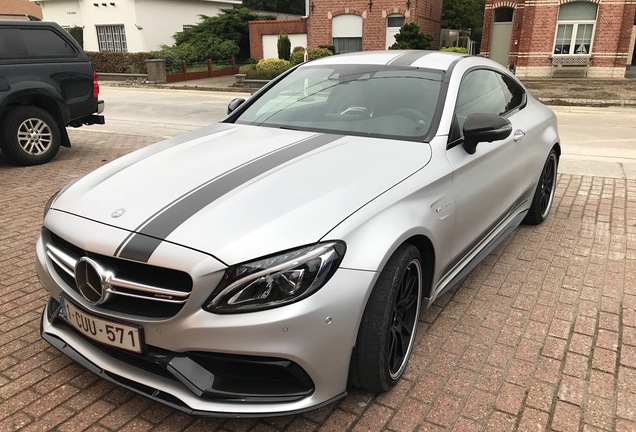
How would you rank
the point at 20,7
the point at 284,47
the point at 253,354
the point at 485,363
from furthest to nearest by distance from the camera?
the point at 20,7 → the point at 284,47 → the point at 485,363 → the point at 253,354

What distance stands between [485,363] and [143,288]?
6.07ft

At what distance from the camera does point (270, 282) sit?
2.04 metres

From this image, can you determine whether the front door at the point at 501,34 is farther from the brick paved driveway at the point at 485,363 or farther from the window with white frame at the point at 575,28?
the brick paved driveway at the point at 485,363

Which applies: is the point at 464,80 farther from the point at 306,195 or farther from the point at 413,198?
the point at 306,195

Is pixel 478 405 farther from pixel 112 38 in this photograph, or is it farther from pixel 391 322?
pixel 112 38

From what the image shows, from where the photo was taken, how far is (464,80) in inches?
140

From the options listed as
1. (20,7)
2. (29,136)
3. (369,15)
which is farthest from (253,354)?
(20,7)

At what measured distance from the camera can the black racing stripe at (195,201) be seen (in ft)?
6.94

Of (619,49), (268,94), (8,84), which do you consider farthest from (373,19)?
(268,94)

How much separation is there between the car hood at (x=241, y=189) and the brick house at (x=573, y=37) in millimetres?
23999

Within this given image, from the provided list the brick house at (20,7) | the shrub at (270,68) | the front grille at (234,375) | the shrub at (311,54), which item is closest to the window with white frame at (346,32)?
the shrub at (311,54)

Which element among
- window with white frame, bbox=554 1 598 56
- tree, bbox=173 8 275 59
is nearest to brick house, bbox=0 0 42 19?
tree, bbox=173 8 275 59

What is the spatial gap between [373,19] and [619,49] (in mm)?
11172

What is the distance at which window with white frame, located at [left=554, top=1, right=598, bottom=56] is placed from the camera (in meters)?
23.1
